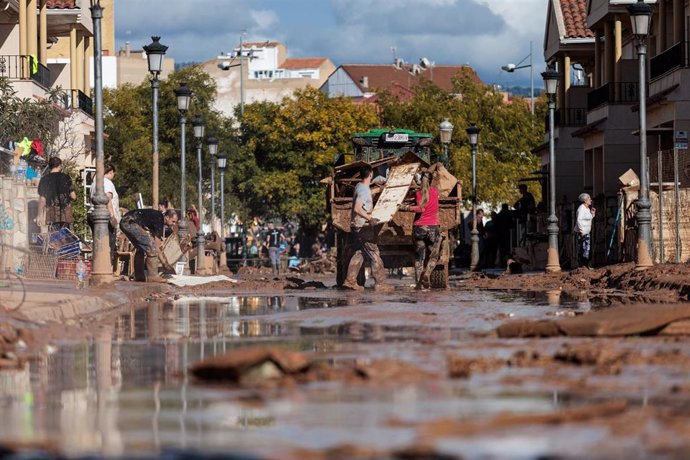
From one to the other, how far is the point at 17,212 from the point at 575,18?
3392cm

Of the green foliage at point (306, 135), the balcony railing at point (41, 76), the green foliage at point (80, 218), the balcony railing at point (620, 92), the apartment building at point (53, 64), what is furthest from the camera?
the green foliage at point (306, 135)

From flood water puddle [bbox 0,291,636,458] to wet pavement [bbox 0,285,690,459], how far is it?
1cm

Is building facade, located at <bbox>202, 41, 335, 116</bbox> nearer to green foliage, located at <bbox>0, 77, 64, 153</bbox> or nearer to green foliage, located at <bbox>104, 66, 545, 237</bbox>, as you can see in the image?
green foliage, located at <bbox>104, 66, 545, 237</bbox>

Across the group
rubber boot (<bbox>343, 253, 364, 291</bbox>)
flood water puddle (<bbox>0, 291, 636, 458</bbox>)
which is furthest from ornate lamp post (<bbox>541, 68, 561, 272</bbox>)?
flood water puddle (<bbox>0, 291, 636, 458</bbox>)

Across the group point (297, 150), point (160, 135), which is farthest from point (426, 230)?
point (297, 150)

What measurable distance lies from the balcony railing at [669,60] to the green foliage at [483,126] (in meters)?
35.8

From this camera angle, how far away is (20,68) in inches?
1726

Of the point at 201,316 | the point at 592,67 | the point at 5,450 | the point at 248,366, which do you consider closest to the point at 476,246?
the point at 592,67

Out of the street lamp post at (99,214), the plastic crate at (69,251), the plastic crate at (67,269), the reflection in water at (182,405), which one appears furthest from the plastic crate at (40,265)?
the reflection in water at (182,405)

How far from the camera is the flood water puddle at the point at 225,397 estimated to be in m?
8.19

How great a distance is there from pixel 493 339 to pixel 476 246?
108ft

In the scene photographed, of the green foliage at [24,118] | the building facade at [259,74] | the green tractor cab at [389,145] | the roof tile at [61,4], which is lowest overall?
the green tractor cab at [389,145]

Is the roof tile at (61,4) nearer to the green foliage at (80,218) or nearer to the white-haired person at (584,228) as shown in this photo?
the green foliage at (80,218)

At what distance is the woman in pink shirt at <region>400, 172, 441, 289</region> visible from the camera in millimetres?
27469
